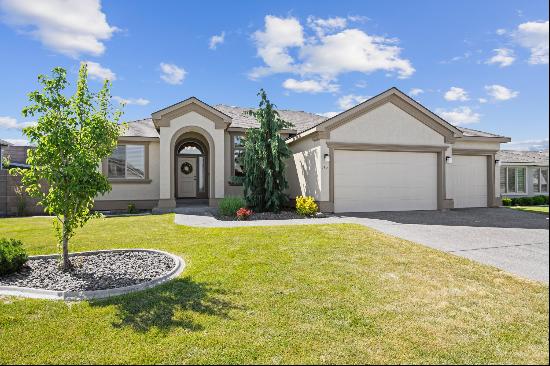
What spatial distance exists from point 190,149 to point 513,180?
22364 mm

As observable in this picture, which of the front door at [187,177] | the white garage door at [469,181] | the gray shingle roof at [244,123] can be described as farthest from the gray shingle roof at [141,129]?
the white garage door at [469,181]

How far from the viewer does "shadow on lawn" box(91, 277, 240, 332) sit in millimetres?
4145

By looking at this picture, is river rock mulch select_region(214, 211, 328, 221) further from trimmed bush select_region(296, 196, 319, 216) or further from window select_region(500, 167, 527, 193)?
window select_region(500, 167, 527, 193)

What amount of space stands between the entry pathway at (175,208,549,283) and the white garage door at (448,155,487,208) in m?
2.95

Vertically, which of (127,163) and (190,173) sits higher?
(127,163)

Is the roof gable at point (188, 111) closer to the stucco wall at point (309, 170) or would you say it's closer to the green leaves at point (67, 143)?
the stucco wall at point (309, 170)

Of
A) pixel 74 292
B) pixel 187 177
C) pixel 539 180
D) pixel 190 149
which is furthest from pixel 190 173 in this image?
pixel 539 180

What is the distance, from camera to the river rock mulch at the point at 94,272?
5.57m

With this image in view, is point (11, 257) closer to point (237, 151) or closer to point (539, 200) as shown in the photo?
point (237, 151)

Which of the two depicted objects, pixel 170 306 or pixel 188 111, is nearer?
pixel 170 306

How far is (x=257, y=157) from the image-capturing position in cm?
1451

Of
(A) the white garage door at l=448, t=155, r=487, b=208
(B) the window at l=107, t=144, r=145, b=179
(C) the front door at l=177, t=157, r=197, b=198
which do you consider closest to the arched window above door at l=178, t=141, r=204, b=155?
(C) the front door at l=177, t=157, r=197, b=198

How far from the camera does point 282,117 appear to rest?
835 inches

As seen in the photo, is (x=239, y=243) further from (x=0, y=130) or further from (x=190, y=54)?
(x=190, y=54)
